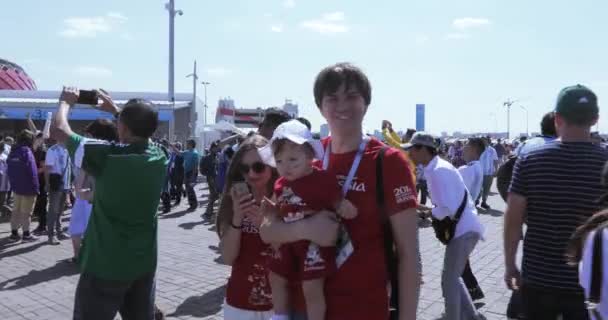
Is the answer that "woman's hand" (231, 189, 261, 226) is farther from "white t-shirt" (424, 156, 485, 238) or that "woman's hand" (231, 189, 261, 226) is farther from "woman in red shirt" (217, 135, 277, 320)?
"white t-shirt" (424, 156, 485, 238)

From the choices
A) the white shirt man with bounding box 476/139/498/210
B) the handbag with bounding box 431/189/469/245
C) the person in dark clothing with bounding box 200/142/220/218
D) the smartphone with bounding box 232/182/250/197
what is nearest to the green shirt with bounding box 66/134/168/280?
the smartphone with bounding box 232/182/250/197

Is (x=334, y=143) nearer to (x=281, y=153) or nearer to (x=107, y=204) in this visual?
(x=281, y=153)

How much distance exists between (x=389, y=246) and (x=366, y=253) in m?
0.10

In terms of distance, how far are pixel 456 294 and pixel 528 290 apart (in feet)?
5.33

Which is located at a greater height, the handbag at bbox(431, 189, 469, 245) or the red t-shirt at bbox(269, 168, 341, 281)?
the red t-shirt at bbox(269, 168, 341, 281)

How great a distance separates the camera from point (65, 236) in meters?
9.45

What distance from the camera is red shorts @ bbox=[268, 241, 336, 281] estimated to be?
74.2 inches

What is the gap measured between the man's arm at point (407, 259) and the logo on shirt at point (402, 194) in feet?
0.15

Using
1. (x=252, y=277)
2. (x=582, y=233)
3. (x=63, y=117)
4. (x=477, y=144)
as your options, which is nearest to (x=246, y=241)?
(x=252, y=277)

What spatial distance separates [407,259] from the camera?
1855 mm

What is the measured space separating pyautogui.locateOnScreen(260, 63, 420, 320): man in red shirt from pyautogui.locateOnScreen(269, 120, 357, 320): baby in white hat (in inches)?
1.9

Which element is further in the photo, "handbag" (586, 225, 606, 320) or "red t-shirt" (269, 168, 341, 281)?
"red t-shirt" (269, 168, 341, 281)

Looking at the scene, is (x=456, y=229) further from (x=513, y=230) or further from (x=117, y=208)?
(x=117, y=208)

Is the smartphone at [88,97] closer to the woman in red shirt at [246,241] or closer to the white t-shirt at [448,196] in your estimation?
the woman in red shirt at [246,241]
